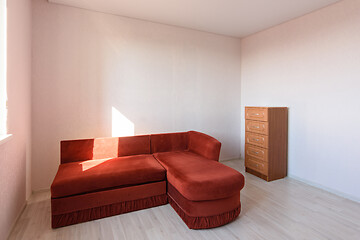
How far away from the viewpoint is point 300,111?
3.25 m

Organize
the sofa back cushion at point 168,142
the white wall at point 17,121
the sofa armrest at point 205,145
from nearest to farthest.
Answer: the white wall at point 17,121 → the sofa armrest at point 205,145 → the sofa back cushion at point 168,142

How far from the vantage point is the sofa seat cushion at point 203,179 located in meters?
1.97

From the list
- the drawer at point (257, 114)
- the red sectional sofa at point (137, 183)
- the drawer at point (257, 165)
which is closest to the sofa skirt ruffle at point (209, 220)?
the red sectional sofa at point (137, 183)

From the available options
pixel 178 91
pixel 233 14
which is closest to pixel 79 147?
pixel 178 91

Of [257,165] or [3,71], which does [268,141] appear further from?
[3,71]

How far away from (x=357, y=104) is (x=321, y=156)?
2.83 ft

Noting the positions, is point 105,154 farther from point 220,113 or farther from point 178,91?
point 220,113

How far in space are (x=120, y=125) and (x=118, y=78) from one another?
0.75 meters

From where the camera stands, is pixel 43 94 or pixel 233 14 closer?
pixel 43 94

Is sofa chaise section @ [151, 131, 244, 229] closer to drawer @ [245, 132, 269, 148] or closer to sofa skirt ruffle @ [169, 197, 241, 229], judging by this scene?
sofa skirt ruffle @ [169, 197, 241, 229]

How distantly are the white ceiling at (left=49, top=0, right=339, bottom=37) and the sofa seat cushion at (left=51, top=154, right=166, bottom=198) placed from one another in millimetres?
2177

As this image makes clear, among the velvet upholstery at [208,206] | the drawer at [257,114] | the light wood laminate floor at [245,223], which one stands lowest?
the light wood laminate floor at [245,223]

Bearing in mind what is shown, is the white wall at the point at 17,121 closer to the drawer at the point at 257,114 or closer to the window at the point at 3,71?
the window at the point at 3,71

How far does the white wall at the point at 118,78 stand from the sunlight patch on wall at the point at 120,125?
0.18ft
